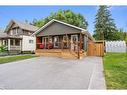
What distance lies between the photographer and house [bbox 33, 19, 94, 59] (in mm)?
18000

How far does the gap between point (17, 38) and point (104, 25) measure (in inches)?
835

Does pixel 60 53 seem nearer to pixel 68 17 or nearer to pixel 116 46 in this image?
pixel 116 46

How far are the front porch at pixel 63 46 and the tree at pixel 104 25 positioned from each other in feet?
67.8

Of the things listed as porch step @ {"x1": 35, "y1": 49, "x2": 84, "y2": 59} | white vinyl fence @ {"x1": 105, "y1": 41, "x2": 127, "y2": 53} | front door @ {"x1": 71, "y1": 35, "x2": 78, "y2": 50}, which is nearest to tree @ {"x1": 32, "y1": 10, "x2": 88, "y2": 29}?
white vinyl fence @ {"x1": 105, "y1": 41, "x2": 127, "y2": 53}

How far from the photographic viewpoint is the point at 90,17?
45.1 m

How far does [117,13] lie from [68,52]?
27709mm

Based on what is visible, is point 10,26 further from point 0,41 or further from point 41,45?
point 41,45

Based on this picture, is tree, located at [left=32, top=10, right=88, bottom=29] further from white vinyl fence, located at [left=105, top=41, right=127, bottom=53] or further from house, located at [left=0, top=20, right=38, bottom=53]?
white vinyl fence, located at [left=105, top=41, right=127, bottom=53]

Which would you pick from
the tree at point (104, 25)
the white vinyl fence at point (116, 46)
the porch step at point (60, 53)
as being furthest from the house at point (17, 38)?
the tree at point (104, 25)

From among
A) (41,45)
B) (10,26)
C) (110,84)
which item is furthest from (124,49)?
(110,84)

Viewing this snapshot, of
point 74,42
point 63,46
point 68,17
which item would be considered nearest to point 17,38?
point 63,46

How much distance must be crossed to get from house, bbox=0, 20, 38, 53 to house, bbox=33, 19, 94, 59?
661cm

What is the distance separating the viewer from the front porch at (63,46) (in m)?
17.6

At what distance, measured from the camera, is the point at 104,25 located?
4166 centimetres
